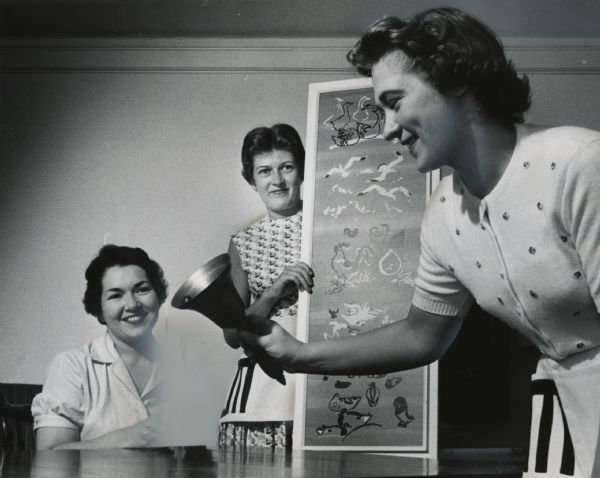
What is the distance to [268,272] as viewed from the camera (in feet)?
12.2

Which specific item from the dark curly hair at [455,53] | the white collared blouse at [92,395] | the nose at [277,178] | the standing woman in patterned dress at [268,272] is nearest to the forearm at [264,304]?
the standing woman in patterned dress at [268,272]

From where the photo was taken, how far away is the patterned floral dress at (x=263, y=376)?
3.50 m

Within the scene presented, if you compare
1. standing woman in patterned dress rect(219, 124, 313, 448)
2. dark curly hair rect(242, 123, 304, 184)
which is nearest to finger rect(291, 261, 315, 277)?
standing woman in patterned dress rect(219, 124, 313, 448)

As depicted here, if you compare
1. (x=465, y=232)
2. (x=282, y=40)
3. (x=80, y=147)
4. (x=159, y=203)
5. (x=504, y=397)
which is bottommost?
(x=504, y=397)

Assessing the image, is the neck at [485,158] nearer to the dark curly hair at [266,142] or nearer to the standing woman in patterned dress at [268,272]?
the standing woman in patterned dress at [268,272]

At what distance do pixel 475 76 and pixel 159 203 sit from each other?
3.02 m

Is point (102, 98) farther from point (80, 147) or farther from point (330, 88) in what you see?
point (330, 88)

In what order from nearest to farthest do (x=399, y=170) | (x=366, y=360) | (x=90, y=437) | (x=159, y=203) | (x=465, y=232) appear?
(x=465, y=232), (x=366, y=360), (x=399, y=170), (x=90, y=437), (x=159, y=203)

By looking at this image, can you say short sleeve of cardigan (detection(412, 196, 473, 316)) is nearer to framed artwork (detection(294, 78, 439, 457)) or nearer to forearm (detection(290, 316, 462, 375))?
forearm (detection(290, 316, 462, 375))

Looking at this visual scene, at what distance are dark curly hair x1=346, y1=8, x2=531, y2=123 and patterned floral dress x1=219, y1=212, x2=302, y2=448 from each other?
7.88 ft

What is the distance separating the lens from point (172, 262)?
401 cm

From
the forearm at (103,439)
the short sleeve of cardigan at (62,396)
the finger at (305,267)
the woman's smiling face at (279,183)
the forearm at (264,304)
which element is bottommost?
the forearm at (103,439)

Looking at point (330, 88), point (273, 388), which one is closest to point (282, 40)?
point (330, 88)

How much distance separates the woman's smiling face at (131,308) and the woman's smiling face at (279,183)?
667 millimetres
